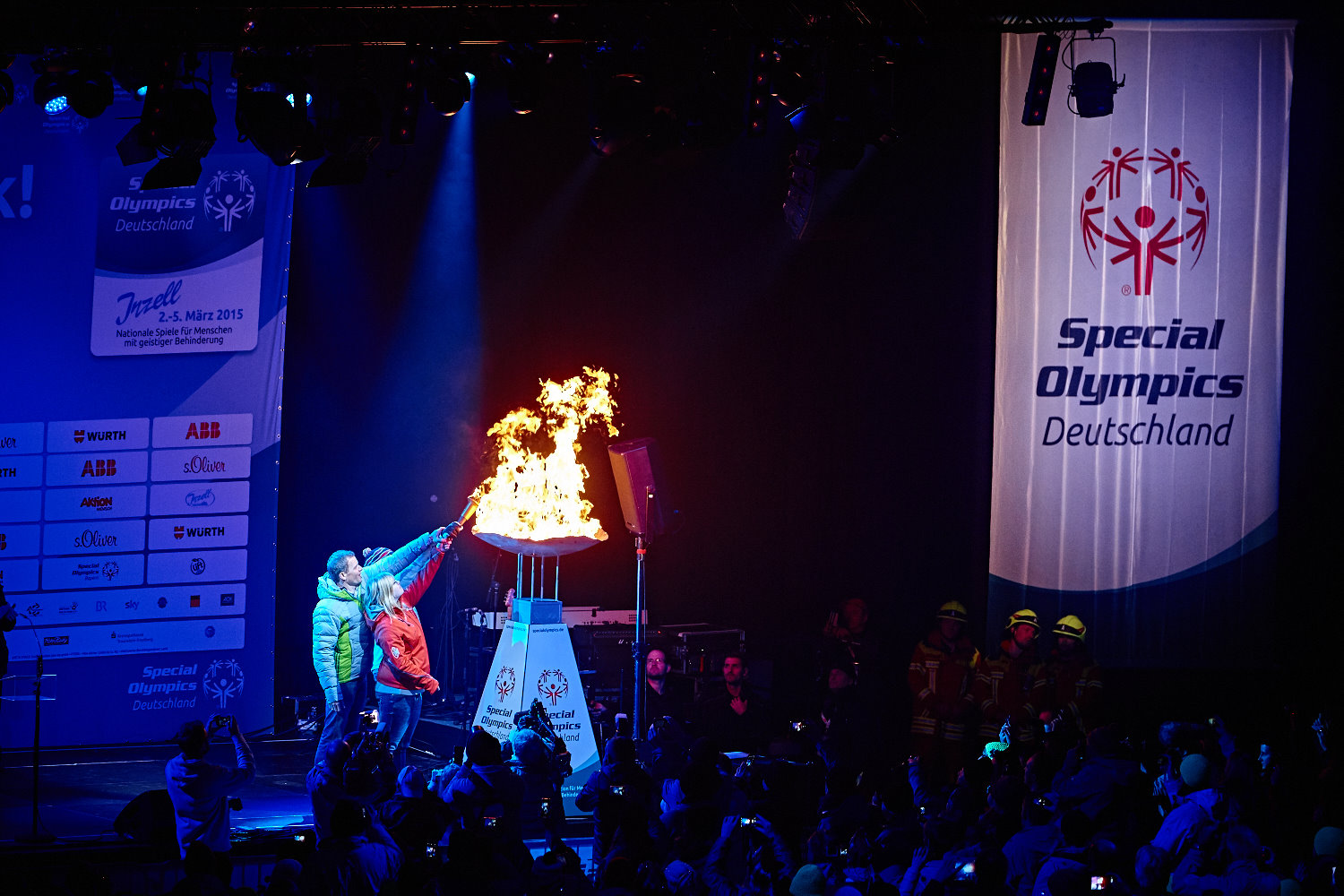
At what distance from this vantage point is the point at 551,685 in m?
9.09

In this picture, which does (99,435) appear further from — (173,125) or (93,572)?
(173,125)

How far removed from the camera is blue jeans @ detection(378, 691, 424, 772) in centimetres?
899

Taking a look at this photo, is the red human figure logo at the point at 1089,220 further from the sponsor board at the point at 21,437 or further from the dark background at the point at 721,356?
the sponsor board at the point at 21,437

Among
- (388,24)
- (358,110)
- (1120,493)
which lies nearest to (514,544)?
(358,110)

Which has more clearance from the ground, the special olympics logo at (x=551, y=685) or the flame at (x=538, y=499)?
the flame at (x=538, y=499)

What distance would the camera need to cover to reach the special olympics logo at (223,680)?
1061cm

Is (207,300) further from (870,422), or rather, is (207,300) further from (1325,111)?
(1325,111)

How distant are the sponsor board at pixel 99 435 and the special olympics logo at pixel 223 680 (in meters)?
1.83

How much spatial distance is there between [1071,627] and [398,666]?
16.8 ft

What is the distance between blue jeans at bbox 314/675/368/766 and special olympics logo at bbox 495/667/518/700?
0.90 metres

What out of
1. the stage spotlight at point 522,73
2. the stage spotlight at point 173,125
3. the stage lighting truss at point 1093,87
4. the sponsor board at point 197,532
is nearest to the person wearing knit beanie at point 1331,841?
the stage lighting truss at point 1093,87

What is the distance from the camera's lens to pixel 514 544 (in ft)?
30.5

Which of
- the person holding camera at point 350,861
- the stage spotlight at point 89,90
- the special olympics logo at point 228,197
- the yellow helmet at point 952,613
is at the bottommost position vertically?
the person holding camera at point 350,861

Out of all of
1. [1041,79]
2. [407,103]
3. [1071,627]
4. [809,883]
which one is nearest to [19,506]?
[407,103]
